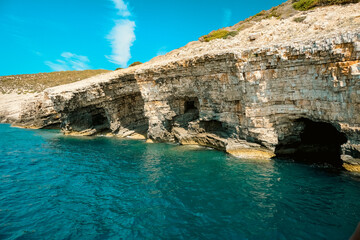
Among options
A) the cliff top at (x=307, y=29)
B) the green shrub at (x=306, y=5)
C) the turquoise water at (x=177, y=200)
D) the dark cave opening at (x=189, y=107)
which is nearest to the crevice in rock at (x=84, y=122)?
the dark cave opening at (x=189, y=107)

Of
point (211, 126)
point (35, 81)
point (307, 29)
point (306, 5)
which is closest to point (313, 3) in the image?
point (306, 5)

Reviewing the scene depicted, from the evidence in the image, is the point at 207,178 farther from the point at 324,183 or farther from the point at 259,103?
the point at 259,103

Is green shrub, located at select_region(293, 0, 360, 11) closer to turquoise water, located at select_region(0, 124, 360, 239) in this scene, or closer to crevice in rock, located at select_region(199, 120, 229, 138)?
crevice in rock, located at select_region(199, 120, 229, 138)

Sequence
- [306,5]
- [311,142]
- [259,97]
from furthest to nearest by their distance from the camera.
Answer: [306,5] → [311,142] → [259,97]

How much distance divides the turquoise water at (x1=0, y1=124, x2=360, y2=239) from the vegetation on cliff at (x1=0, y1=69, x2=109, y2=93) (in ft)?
270

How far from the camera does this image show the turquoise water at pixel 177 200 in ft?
32.9

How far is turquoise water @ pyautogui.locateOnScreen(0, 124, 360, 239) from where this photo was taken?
32.9 feet

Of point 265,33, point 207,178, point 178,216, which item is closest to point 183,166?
point 207,178

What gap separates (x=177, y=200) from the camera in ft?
42.4

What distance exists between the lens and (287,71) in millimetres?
18312

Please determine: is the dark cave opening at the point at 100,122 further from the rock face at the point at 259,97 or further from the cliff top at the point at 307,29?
the cliff top at the point at 307,29

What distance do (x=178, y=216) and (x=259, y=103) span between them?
1388 cm

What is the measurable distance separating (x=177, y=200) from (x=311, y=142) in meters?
17.0

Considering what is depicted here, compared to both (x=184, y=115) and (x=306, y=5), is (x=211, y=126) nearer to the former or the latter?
(x=184, y=115)
